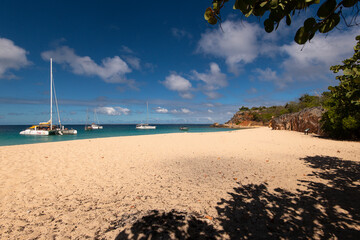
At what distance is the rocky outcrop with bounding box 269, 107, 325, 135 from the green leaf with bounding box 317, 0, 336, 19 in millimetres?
23932

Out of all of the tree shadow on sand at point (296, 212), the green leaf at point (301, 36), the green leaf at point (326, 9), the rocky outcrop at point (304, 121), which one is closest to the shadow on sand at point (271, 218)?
the tree shadow on sand at point (296, 212)

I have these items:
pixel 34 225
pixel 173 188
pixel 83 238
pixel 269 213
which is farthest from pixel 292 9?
pixel 34 225

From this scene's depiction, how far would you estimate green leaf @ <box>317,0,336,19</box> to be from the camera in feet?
4.87

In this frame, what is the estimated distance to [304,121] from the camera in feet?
76.3

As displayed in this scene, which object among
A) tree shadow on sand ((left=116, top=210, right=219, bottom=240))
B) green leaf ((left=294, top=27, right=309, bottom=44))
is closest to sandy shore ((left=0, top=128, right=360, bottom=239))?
tree shadow on sand ((left=116, top=210, right=219, bottom=240))

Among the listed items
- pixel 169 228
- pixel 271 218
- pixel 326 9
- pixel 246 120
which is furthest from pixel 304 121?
pixel 246 120

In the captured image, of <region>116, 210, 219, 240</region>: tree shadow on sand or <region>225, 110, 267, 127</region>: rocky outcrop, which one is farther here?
<region>225, 110, 267, 127</region>: rocky outcrop

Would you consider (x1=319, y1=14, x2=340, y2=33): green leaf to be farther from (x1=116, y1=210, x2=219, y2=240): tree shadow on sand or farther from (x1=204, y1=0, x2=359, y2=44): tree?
(x1=116, y1=210, x2=219, y2=240): tree shadow on sand

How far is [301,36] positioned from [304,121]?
89.6ft

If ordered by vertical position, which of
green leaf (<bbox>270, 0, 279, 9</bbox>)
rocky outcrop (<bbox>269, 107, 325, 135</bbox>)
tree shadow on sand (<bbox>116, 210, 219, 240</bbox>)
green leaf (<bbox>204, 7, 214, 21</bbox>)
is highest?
green leaf (<bbox>204, 7, 214, 21</bbox>)

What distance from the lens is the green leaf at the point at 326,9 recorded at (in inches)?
58.4

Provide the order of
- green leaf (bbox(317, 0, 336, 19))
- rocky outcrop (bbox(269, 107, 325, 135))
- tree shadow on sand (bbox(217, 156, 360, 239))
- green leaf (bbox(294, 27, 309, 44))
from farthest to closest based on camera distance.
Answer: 1. rocky outcrop (bbox(269, 107, 325, 135))
2. tree shadow on sand (bbox(217, 156, 360, 239))
3. green leaf (bbox(294, 27, 309, 44))
4. green leaf (bbox(317, 0, 336, 19))

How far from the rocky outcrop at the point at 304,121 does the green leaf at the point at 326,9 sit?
23932 mm

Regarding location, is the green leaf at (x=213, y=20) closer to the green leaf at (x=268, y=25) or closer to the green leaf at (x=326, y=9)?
the green leaf at (x=268, y=25)
